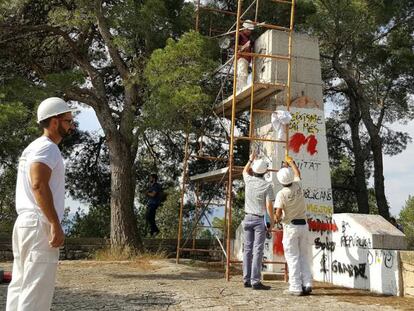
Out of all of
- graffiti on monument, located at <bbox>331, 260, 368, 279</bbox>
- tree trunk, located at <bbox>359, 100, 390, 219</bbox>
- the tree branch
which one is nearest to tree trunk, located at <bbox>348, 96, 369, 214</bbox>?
tree trunk, located at <bbox>359, 100, 390, 219</bbox>

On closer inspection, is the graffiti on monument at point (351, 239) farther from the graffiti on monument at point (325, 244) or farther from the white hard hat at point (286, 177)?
the white hard hat at point (286, 177)

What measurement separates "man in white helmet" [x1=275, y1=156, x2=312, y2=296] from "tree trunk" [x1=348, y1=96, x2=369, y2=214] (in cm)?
942

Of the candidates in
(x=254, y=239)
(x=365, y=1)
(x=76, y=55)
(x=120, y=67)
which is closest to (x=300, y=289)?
(x=254, y=239)

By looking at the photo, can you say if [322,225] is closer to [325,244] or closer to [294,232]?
[325,244]

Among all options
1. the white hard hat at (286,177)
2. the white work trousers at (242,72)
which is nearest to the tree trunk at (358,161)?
the white work trousers at (242,72)

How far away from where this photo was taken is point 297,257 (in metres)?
6.95

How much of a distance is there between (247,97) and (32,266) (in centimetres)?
749

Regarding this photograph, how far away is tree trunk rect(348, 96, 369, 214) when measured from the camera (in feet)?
52.6

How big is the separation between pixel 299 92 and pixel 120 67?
4517 mm

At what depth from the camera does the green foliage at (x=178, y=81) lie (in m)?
9.80

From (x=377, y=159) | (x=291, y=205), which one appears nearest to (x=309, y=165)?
(x=291, y=205)

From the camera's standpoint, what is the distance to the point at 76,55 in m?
12.8

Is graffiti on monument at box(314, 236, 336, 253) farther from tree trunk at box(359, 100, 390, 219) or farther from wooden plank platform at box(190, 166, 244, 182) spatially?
tree trunk at box(359, 100, 390, 219)

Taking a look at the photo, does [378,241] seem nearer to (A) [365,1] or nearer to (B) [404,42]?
(A) [365,1]
